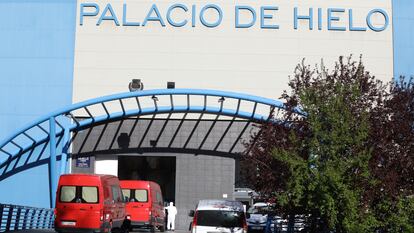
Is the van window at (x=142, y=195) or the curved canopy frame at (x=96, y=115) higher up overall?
the curved canopy frame at (x=96, y=115)

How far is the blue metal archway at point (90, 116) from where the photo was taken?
2989cm

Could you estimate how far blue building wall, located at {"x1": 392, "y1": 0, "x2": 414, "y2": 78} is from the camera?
1241 inches

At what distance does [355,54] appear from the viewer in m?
31.7

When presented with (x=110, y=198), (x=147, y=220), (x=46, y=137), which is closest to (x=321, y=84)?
(x=110, y=198)

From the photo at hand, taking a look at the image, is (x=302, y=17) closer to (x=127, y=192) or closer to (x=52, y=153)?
(x=127, y=192)

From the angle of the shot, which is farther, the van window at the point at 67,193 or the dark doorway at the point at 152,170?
the dark doorway at the point at 152,170

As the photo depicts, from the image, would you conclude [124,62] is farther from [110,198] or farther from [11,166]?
[110,198]

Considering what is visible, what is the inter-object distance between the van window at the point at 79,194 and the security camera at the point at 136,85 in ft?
38.1

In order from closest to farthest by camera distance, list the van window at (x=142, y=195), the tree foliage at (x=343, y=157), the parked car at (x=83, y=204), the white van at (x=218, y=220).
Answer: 1. the tree foliage at (x=343, y=157)
2. the white van at (x=218, y=220)
3. the parked car at (x=83, y=204)
4. the van window at (x=142, y=195)

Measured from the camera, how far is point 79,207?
19.7 m

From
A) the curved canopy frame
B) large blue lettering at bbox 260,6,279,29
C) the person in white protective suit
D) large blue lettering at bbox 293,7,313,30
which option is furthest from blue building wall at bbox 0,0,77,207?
large blue lettering at bbox 293,7,313,30

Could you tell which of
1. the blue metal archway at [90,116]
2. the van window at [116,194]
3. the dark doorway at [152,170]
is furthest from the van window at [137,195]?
the dark doorway at [152,170]

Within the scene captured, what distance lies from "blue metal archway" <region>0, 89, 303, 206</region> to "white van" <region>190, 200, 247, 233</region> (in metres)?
13.1

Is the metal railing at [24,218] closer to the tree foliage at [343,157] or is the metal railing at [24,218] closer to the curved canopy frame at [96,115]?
the curved canopy frame at [96,115]
